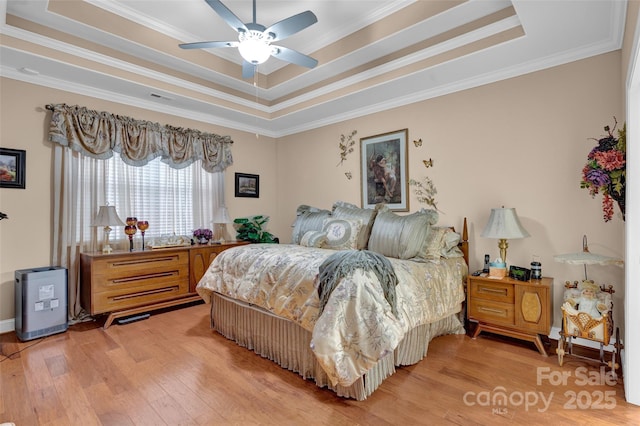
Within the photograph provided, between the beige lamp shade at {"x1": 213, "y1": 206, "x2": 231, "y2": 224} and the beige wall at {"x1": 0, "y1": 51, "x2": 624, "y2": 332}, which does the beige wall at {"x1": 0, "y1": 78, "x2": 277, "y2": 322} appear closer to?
the beige wall at {"x1": 0, "y1": 51, "x2": 624, "y2": 332}

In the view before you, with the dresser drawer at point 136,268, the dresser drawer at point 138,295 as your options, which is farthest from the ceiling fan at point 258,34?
the dresser drawer at point 138,295

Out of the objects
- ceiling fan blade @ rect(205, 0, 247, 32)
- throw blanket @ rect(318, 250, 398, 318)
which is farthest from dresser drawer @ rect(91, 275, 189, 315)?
ceiling fan blade @ rect(205, 0, 247, 32)

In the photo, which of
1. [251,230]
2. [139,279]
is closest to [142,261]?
[139,279]

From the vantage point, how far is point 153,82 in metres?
3.59

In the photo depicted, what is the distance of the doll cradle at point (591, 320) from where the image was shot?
88.9 inches

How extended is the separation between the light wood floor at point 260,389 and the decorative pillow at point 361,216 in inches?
46.6

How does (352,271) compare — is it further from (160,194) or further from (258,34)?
(160,194)

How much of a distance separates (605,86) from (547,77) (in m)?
0.44

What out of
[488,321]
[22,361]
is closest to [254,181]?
[22,361]

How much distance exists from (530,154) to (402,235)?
1.44m

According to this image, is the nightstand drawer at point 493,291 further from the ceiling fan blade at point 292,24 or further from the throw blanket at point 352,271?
the ceiling fan blade at point 292,24

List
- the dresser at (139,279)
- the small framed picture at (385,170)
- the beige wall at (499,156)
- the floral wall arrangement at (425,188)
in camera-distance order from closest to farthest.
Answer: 1. the beige wall at (499,156)
2. the dresser at (139,279)
3. the floral wall arrangement at (425,188)
4. the small framed picture at (385,170)

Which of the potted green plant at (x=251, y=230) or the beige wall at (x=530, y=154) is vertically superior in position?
the beige wall at (x=530, y=154)

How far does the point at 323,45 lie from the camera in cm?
354
